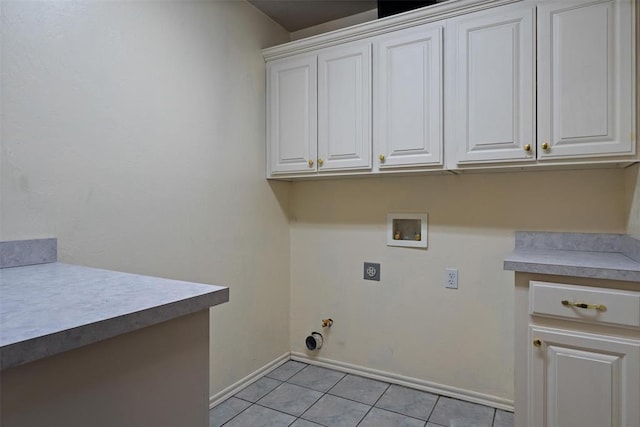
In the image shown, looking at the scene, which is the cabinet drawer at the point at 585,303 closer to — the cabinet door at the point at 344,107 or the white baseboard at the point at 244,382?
the cabinet door at the point at 344,107

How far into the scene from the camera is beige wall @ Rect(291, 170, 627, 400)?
1922 mm

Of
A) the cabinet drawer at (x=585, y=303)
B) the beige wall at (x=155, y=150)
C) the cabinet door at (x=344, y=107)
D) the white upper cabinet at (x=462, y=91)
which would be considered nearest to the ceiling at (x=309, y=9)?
the beige wall at (x=155, y=150)

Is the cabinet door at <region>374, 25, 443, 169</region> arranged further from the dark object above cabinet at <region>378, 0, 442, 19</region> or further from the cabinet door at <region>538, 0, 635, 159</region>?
the cabinet door at <region>538, 0, 635, 159</region>

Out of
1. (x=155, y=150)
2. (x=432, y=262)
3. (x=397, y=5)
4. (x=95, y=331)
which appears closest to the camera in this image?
(x=95, y=331)

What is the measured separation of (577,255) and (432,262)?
2.41 ft

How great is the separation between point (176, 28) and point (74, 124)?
0.74 m

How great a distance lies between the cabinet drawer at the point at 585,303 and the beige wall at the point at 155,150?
5.11 feet

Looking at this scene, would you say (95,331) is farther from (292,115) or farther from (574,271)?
(292,115)

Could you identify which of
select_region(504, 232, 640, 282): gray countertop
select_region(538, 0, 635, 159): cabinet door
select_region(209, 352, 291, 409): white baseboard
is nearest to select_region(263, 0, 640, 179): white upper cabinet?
select_region(538, 0, 635, 159): cabinet door

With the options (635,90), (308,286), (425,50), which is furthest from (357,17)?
(308,286)

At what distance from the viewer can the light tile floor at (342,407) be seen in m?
1.88

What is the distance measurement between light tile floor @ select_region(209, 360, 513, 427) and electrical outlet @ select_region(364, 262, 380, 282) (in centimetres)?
64

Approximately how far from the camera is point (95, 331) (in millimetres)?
666

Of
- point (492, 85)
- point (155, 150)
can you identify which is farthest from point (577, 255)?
point (155, 150)
